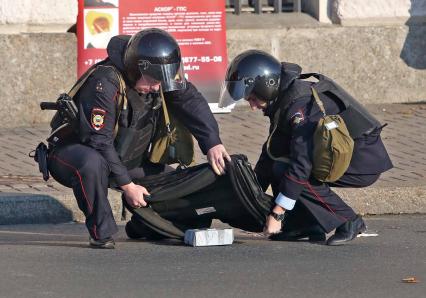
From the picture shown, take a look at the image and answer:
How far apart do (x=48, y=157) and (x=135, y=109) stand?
549 millimetres

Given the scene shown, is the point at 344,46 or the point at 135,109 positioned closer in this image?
the point at 135,109

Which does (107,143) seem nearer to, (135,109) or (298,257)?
(135,109)

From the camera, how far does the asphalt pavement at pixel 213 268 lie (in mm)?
5855

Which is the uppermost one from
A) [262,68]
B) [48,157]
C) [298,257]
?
[262,68]

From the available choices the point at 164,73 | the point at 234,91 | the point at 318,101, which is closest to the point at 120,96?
the point at 164,73

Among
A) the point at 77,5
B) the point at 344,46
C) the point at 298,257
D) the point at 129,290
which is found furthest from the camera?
the point at 344,46

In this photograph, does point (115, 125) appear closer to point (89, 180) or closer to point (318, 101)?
point (89, 180)

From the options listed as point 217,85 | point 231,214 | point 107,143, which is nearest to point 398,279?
point 231,214

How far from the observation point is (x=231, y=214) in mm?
7086

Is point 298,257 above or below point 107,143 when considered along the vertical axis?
below

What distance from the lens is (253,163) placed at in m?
9.29

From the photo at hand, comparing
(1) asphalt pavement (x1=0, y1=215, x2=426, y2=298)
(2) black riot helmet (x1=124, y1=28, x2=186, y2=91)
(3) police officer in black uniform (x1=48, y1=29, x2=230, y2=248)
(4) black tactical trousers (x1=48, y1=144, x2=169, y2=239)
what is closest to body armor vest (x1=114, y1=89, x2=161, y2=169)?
(3) police officer in black uniform (x1=48, y1=29, x2=230, y2=248)

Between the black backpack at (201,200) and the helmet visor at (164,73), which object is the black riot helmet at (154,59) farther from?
the black backpack at (201,200)

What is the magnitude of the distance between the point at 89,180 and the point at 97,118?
13.1 inches
